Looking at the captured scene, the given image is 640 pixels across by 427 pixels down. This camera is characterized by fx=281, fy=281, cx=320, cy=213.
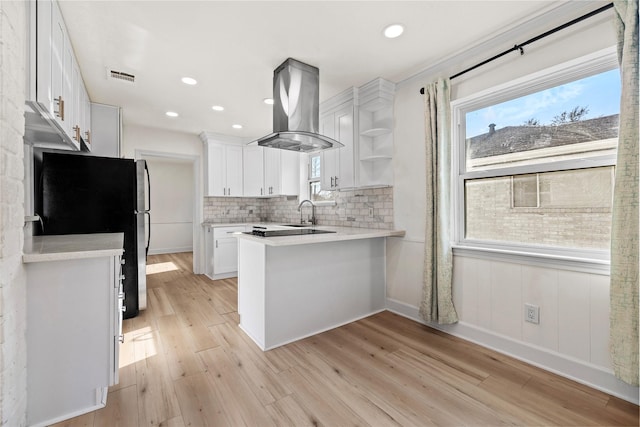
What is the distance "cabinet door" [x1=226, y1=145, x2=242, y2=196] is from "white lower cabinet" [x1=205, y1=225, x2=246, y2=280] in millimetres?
717

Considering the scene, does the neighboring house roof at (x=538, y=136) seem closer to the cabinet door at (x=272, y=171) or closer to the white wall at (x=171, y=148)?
the cabinet door at (x=272, y=171)

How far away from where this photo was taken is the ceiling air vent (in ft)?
8.79

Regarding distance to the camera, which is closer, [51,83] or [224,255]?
[51,83]

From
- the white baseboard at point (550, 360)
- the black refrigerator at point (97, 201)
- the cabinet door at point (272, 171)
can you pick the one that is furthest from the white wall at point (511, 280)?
the black refrigerator at point (97, 201)

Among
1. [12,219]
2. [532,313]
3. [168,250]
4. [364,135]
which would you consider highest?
[364,135]

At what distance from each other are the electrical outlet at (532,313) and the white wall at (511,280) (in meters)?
0.03

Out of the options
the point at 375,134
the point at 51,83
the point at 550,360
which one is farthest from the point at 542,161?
the point at 51,83

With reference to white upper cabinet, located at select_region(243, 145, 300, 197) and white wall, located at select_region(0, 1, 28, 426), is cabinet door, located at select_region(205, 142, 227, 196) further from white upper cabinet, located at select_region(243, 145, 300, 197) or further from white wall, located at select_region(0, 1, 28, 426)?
white wall, located at select_region(0, 1, 28, 426)

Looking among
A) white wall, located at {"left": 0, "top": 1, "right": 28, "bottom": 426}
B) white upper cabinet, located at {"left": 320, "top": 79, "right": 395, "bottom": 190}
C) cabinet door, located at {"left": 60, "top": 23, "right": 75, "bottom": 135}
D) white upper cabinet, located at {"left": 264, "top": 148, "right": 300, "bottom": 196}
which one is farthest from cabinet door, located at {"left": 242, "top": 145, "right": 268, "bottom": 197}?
white wall, located at {"left": 0, "top": 1, "right": 28, "bottom": 426}

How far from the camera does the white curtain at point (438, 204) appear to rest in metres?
2.46

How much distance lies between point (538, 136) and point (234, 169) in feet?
14.2

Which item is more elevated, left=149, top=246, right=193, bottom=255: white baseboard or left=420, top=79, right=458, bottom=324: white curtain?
left=420, top=79, right=458, bottom=324: white curtain

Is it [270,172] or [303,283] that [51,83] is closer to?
[303,283]

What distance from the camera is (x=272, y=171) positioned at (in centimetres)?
498
